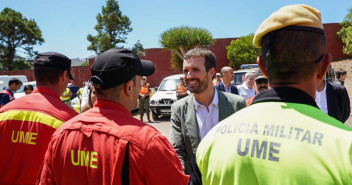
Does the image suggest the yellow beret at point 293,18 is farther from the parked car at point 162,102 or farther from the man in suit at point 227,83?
the parked car at point 162,102

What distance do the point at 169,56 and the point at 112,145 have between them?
27.4 metres

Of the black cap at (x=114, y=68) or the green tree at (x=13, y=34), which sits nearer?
the black cap at (x=114, y=68)

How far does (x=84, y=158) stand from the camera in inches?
64.1

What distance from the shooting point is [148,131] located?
1631 mm

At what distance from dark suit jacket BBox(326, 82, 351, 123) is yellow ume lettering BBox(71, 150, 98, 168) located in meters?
2.87

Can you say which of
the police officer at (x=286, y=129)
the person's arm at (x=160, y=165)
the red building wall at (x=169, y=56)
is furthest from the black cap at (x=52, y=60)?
the red building wall at (x=169, y=56)

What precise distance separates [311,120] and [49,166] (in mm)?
1495

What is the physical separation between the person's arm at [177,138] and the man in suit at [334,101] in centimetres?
176

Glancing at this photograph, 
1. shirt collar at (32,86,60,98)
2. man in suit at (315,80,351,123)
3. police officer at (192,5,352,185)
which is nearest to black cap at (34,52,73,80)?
shirt collar at (32,86,60,98)

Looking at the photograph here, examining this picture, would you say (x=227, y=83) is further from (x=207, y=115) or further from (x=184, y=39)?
A: (x=184, y=39)

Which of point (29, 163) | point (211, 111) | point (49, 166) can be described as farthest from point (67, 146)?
point (211, 111)

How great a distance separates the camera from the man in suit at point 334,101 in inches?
135

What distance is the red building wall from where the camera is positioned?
27.2 metres

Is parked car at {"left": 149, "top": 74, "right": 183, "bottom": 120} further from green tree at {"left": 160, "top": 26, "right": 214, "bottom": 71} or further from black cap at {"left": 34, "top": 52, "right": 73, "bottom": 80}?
green tree at {"left": 160, "top": 26, "right": 214, "bottom": 71}
